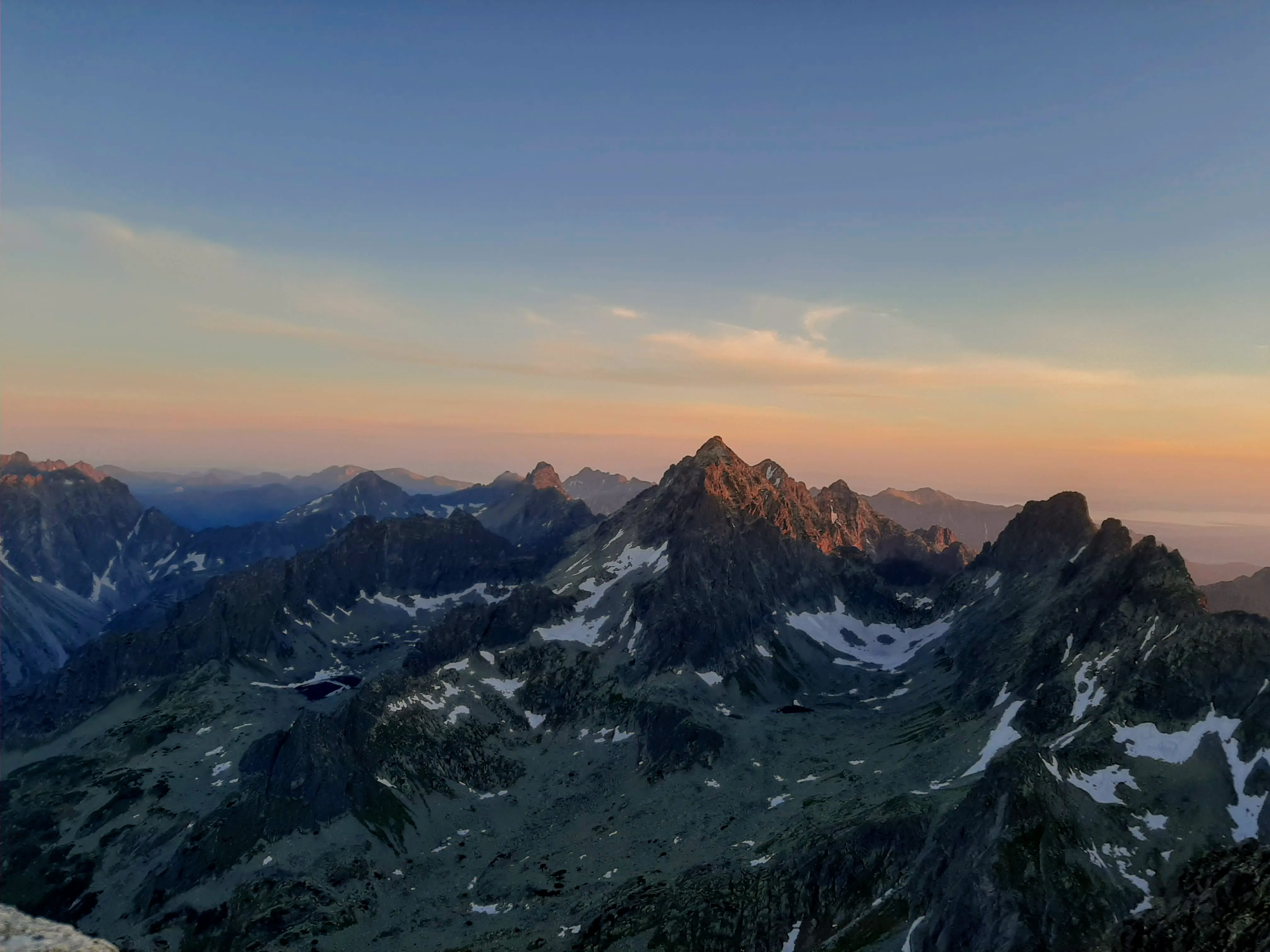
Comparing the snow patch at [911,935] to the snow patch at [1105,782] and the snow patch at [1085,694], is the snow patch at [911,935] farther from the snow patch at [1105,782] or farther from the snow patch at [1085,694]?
the snow patch at [1085,694]

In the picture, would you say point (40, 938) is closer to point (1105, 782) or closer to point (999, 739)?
Result: point (1105, 782)

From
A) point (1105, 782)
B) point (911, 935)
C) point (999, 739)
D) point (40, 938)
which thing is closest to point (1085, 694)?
point (999, 739)

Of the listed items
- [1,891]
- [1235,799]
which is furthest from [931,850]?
[1,891]

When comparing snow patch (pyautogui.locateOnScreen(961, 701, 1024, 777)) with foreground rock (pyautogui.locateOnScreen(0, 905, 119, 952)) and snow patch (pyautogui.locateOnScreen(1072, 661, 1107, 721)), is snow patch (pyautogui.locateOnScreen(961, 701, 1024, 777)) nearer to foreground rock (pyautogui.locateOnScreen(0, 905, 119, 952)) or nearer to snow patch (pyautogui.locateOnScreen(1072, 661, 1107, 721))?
snow patch (pyautogui.locateOnScreen(1072, 661, 1107, 721))

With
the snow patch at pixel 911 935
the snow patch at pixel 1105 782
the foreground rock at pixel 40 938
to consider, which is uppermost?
the foreground rock at pixel 40 938

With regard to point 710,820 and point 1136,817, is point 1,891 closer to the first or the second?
point 710,820

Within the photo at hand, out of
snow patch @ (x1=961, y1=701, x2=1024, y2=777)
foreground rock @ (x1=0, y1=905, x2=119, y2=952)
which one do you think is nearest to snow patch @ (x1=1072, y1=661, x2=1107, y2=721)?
snow patch @ (x1=961, y1=701, x2=1024, y2=777)

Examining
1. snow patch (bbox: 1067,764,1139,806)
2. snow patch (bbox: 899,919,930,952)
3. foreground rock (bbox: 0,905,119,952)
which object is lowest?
snow patch (bbox: 899,919,930,952)

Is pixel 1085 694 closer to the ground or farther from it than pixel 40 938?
closer to the ground

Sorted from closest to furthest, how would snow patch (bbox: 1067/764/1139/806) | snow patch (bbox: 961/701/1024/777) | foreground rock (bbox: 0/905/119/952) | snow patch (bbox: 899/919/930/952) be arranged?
foreground rock (bbox: 0/905/119/952), snow patch (bbox: 899/919/930/952), snow patch (bbox: 1067/764/1139/806), snow patch (bbox: 961/701/1024/777)

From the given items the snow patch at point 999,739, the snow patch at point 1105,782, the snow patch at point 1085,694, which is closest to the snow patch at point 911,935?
the snow patch at point 1105,782

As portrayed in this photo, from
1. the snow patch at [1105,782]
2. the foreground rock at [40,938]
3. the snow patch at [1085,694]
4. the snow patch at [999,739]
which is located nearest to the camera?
the foreground rock at [40,938]
